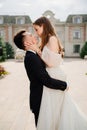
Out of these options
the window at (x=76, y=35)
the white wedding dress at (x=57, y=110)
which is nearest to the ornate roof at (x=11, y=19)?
the window at (x=76, y=35)

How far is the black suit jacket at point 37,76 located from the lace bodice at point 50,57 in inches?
2.8

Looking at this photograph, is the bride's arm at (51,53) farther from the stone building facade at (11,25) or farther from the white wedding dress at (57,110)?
the stone building facade at (11,25)

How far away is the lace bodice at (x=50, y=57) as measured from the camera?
141 inches

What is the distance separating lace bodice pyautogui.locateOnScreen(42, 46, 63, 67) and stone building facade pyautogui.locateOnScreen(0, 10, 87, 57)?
40892mm

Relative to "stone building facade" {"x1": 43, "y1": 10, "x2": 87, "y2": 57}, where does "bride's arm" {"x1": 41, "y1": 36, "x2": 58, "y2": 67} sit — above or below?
above

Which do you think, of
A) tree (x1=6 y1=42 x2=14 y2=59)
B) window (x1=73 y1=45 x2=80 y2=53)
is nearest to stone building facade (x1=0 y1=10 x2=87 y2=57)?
window (x1=73 y1=45 x2=80 y2=53)

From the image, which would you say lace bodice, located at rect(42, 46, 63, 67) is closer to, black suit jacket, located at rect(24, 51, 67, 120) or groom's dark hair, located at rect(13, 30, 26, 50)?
black suit jacket, located at rect(24, 51, 67, 120)

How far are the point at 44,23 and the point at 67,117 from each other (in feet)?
4.08

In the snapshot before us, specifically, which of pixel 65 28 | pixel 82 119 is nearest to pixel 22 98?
pixel 82 119

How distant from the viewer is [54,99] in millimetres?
3773

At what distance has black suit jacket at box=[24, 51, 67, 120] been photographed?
3488 millimetres

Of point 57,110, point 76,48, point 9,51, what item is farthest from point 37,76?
point 76,48

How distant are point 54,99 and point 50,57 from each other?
1.85 ft

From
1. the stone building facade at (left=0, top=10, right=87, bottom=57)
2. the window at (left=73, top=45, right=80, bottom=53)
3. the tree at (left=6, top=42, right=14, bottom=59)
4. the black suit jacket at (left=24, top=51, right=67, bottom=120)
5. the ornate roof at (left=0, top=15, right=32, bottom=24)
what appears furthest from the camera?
the ornate roof at (left=0, top=15, right=32, bottom=24)
